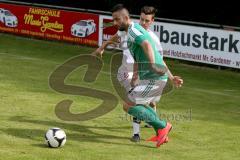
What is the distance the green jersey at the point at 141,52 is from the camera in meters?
9.90

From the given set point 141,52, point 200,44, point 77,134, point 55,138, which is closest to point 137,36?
point 141,52

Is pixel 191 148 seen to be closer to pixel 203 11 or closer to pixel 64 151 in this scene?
pixel 64 151

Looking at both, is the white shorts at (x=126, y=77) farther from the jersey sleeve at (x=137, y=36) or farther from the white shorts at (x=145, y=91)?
the jersey sleeve at (x=137, y=36)

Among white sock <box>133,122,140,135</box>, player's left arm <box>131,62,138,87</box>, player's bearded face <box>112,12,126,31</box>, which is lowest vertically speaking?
white sock <box>133,122,140,135</box>

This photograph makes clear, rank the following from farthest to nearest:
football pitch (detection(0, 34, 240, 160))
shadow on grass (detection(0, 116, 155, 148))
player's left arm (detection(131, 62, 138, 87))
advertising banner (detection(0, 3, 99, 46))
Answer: advertising banner (detection(0, 3, 99, 46)), player's left arm (detection(131, 62, 138, 87)), shadow on grass (detection(0, 116, 155, 148)), football pitch (detection(0, 34, 240, 160))

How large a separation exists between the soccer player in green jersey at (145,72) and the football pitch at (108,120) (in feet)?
1.48

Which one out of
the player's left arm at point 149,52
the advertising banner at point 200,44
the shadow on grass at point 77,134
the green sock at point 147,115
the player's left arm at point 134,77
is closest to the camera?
the player's left arm at point 149,52

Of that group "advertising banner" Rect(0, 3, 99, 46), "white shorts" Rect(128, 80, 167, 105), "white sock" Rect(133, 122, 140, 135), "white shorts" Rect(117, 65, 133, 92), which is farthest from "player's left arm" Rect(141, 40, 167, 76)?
"advertising banner" Rect(0, 3, 99, 46)

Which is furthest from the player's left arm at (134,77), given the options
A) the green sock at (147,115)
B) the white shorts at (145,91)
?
the green sock at (147,115)

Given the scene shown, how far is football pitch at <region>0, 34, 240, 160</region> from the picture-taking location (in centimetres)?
980

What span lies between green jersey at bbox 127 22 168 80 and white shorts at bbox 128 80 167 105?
8 centimetres

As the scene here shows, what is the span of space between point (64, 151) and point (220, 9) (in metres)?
17.7

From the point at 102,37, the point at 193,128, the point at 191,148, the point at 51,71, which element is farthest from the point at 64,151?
the point at 102,37

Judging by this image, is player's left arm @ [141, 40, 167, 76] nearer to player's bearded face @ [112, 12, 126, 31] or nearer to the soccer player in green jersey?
the soccer player in green jersey
